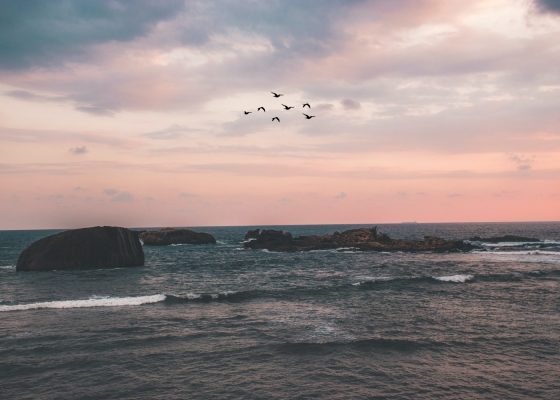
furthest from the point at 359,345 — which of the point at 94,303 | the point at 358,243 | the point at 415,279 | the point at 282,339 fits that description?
the point at 358,243

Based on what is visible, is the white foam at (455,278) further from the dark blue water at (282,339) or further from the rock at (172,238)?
the rock at (172,238)

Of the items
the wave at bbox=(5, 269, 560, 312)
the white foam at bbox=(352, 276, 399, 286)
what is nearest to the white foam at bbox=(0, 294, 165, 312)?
the wave at bbox=(5, 269, 560, 312)

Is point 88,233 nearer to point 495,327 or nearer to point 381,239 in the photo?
point 495,327

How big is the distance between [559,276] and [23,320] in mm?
51005

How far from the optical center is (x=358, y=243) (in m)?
93.3

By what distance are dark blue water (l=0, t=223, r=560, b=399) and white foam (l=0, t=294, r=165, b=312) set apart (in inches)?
3.9

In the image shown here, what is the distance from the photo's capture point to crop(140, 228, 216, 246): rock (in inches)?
4887

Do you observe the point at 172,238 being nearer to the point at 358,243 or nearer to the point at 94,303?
the point at 358,243

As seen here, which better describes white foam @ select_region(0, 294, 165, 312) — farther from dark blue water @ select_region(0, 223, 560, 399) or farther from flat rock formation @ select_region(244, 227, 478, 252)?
flat rock formation @ select_region(244, 227, 478, 252)

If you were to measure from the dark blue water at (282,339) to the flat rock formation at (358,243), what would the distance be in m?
42.6

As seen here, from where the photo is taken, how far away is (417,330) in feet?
78.5

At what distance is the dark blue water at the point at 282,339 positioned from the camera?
16016mm

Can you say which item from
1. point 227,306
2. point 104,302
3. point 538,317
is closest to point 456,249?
point 538,317

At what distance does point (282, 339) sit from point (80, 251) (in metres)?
42.8
